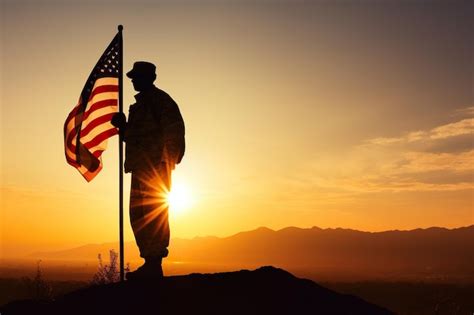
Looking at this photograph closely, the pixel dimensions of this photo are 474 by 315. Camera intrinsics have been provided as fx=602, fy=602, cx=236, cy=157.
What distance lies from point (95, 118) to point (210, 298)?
15.6 ft

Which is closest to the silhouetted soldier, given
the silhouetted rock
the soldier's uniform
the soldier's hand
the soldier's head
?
the soldier's uniform

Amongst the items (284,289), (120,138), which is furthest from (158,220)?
(284,289)

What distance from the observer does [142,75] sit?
12094mm

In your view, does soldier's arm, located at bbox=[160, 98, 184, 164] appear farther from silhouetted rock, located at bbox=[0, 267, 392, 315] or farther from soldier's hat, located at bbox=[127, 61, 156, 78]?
silhouetted rock, located at bbox=[0, 267, 392, 315]

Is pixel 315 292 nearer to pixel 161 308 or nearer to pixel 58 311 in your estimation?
pixel 161 308

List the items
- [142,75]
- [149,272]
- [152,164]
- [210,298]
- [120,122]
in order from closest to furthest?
[210,298] < [149,272] < [152,164] < [142,75] < [120,122]

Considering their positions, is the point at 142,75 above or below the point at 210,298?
above

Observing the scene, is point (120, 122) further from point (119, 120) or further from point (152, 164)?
point (152, 164)

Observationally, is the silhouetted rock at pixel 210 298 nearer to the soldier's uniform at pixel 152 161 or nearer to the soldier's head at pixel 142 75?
the soldier's uniform at pixel 152 161

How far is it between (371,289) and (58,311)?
139796 mm

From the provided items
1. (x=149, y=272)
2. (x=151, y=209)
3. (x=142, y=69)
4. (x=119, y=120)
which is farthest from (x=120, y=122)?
(x=149, y=272)

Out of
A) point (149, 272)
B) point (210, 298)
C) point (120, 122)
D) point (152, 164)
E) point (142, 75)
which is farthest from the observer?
point (120, 122)

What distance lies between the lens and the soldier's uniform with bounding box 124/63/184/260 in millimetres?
11734

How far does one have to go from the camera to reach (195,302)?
10.4 metres
